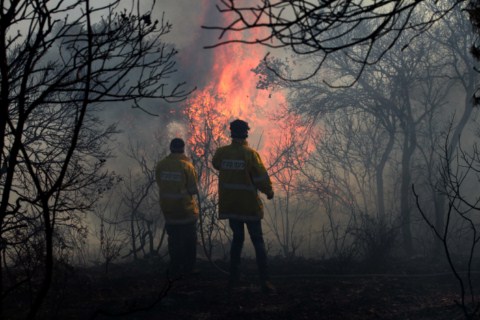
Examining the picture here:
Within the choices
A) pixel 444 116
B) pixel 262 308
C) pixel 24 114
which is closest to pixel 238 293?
pixel 262 308

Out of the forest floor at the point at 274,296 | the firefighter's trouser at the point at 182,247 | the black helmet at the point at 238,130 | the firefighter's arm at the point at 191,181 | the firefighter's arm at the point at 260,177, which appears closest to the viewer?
the forest floor at the point at 274,296

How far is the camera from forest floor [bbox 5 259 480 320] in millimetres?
5246

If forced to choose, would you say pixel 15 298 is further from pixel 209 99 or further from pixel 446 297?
pixel 209 99

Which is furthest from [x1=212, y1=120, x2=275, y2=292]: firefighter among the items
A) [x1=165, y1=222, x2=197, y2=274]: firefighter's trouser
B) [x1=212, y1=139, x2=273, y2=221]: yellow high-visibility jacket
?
[x1=165, y1=222, x2=197, y2=274]: firefighter's trouser

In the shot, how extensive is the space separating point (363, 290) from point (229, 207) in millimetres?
1949

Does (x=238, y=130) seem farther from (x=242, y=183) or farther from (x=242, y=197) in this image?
(x=242, y=197)

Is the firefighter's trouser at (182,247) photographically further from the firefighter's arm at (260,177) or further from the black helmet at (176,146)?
the firefighter's arm at (260,177)

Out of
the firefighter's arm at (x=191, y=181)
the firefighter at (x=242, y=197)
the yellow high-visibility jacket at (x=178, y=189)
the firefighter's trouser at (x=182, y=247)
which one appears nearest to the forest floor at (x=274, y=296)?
the firefighter's trouser at (x=182, y=247)

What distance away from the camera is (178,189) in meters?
7.48

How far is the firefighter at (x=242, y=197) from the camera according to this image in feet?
20.5

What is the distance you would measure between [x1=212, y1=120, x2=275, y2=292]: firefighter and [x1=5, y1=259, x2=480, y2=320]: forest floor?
37 centimetres

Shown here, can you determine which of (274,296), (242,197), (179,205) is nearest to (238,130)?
(242,197)

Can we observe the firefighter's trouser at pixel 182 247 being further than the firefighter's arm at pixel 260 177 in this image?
Yes

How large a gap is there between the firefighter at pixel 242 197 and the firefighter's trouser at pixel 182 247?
1300 mm
